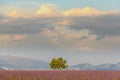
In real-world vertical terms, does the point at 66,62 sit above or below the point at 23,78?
above

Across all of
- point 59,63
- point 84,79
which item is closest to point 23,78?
point 84,79

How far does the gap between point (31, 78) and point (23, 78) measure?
0.49m

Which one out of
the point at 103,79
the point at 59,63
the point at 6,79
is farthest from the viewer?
the point at 59,63

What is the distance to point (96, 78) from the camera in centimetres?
1853

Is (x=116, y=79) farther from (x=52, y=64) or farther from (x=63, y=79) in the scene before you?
(x=52, y=64)

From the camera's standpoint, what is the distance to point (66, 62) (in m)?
62.0

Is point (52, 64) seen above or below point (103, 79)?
above

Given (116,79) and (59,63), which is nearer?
(116,79)

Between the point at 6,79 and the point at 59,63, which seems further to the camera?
the point at 59,63

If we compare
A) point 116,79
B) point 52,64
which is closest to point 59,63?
point 52,64

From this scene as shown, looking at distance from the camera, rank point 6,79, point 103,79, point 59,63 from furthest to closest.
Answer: point 59,63 < point 103,79 < point 6,79

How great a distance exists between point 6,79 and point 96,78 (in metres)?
4.74

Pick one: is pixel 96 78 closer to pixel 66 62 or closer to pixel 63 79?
pixel 63 79

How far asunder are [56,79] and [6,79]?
8.14 ft
